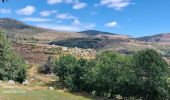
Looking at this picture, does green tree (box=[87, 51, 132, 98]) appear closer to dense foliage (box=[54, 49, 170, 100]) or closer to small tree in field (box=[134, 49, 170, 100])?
dense foliage (box=[54, 49, 170, 100])

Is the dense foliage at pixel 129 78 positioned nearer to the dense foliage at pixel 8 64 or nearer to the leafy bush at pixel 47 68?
the dense foliage at pixel 8 64

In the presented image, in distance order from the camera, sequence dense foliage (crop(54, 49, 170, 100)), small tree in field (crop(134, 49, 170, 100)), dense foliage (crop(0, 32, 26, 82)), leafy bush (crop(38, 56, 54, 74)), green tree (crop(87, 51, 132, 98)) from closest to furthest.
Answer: small tree in field (crop(134, 49, 170, 100)) → dense foliage (crop(54, 49, 170, 100)) → green tree (crop(87, 51, 132, 98)) → dense foliage (crop(0, 32, 26, 82)) → leafy bush (crop(38, 56, 54, 74))

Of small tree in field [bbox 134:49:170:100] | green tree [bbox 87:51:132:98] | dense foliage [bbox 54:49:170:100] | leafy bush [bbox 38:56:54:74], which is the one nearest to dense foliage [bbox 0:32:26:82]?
dense foliage [bbox 54:49:170:100]

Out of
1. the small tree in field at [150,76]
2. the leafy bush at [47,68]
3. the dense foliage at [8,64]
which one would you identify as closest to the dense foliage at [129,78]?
the small tree in field at [150,76]

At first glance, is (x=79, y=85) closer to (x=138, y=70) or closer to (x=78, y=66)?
(x=78, y=66)

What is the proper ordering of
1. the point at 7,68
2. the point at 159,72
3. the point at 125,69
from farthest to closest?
the point at 7,68
the point at 125,69
the point at 159,72

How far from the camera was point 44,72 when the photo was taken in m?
164

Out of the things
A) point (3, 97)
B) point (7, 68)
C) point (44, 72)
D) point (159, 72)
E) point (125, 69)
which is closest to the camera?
point (3, 97)

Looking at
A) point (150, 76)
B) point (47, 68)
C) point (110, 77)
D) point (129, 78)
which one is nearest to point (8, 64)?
point (110, 77)

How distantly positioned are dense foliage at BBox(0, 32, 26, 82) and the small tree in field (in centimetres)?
3590

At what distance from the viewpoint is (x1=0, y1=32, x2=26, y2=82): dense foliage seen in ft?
349

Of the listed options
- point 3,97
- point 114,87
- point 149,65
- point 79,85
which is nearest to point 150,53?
point 149,65

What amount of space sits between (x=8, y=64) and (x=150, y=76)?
40.9m

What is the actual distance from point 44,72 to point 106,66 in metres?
66.0
